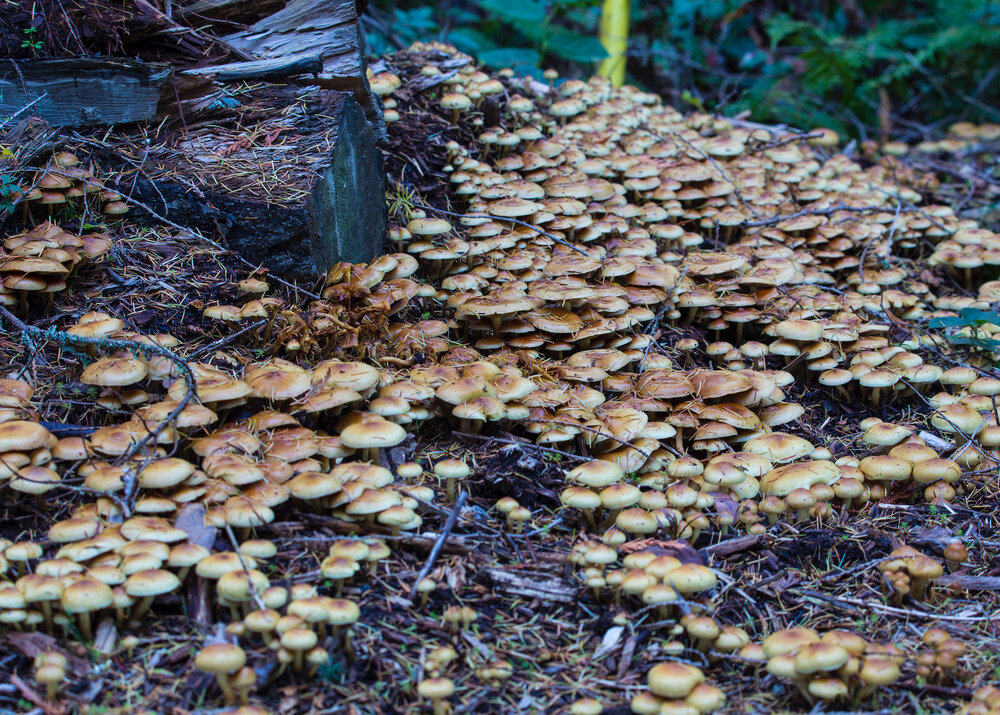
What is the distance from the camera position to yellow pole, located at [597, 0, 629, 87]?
11.2m

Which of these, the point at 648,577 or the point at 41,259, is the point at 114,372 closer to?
the point at 41,259

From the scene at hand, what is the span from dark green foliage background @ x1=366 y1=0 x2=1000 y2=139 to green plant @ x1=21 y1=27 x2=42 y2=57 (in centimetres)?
559

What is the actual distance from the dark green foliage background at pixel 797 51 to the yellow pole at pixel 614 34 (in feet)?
1.47

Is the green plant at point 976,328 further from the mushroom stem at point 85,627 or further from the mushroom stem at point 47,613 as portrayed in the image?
the mushroom stem at point 47,613

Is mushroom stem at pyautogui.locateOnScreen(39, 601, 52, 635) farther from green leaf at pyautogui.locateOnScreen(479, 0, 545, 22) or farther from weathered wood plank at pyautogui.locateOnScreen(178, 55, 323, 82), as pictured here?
green leaf at pyautogui.locateOnScreen(479, 0, 545, 22)

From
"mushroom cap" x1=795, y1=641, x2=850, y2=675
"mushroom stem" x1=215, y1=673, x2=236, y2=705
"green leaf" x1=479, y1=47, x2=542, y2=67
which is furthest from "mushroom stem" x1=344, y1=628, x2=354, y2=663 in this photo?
"green leaf" x1=479, y1=47, x2=542, y2=67

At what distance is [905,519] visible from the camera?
15.5ft

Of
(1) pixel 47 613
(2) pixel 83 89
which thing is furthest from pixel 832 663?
(2) pixel 83 89

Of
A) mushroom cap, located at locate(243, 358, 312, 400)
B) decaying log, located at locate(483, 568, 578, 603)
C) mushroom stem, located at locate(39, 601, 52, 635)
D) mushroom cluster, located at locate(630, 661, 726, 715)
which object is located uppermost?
mushroom cap, located at locate(243, 358, 312, 400)

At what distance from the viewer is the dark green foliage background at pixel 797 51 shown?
11453 millimetres

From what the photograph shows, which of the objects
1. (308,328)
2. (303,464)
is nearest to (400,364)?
(308,328)

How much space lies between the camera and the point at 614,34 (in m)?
11.3

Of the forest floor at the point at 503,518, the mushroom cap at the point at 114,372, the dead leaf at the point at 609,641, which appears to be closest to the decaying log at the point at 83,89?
the forest floor at the point at 503,518

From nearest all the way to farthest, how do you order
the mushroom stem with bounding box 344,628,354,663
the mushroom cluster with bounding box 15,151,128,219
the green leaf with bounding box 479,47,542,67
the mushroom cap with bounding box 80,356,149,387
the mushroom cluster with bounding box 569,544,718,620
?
the mushroom stem with bounding box 344,628,354,663 → the mushroom cluster with bounding box 569,544,718,620 → the mushroom cap with bounding box 80,356,149,387 → the mushroom cluster with bounding box 15,151,128,219 → the green leaf with bounding box 479,47,542,67
